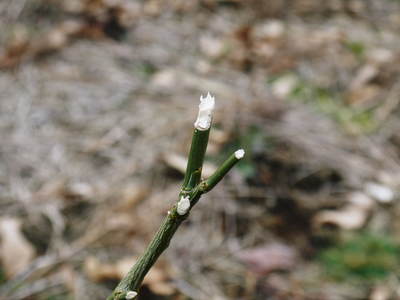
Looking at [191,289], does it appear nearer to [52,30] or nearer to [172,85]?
[172,85]

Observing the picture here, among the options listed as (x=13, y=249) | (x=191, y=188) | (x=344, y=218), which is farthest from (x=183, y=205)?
(x=344, y=218)

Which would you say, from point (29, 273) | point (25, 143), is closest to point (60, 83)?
point (25, 143)

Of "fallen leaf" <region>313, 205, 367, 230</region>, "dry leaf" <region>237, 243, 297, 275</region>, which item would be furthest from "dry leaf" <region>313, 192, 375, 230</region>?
"dry leaf" <region>237, 243, 297, 275</region>

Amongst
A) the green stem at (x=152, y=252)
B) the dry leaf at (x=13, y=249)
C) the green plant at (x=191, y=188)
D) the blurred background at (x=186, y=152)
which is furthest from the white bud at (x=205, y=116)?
the dry leaf at (x=13, y=249)

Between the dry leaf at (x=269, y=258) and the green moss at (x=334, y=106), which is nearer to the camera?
the dry leaf at (x=269, y=258)

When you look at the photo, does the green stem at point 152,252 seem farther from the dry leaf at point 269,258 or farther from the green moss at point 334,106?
the green moss at point 334,106

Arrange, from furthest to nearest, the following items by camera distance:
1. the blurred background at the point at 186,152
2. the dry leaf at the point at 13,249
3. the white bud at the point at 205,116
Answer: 1. the blurred background at the point at 186,152
2. the dry leaf at the point at 13,249
3. the white bud at the point at 205,116
